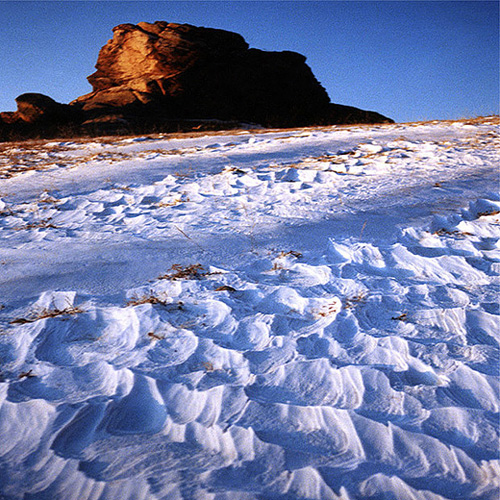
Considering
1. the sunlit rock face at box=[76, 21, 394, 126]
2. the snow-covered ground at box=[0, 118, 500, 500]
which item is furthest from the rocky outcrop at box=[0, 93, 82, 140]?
the snow-covered ground at box=[0, 118, 500, 500]

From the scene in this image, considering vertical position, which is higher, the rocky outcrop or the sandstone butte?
the sandstone butte

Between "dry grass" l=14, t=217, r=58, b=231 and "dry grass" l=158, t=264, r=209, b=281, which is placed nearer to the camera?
"dry grass" l=158, t=264, r=209, b=281

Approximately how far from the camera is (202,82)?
27703 mm

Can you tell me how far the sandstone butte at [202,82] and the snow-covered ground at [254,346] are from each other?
20981mm

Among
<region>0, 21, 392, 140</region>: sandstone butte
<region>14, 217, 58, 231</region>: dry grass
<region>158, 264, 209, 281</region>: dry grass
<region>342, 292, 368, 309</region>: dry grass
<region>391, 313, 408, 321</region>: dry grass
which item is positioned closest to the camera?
<region>391, 313, 408, 321</region>: dry grass

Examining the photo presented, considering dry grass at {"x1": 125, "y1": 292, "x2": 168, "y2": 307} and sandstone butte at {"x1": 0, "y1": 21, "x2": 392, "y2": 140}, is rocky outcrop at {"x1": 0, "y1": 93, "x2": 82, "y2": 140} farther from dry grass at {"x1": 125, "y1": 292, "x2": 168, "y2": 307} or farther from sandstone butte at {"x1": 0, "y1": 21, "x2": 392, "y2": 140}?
dry grass at {"x1": 125, "y1": 292, "x2": 168, "y2": 307}

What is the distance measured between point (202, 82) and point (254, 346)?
95.5 ft

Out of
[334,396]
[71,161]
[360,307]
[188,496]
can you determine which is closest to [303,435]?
[334,396]

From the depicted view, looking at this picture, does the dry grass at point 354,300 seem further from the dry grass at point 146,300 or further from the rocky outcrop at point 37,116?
the rocky outcrop at point 37,116

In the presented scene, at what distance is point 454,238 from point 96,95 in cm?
2891

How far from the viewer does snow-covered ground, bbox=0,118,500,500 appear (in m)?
1.18

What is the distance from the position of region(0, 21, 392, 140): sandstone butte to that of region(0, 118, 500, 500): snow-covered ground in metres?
21.0

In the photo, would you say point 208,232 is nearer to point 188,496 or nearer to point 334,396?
point 334,396

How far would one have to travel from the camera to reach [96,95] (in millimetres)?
26625
